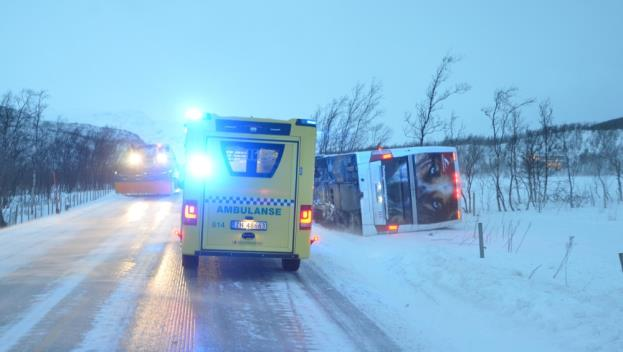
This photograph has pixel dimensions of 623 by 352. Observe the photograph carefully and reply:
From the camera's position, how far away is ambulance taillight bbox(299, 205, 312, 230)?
9.77 meters

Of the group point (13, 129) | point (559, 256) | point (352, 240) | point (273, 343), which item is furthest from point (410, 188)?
point (13, 129)

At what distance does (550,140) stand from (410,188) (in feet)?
34.4

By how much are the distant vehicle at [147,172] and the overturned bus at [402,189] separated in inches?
804

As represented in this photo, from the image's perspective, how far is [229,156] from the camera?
9586 mm

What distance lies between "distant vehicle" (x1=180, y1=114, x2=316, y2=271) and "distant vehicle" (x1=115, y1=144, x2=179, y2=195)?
2412cm

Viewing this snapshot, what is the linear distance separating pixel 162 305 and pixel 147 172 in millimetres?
27060

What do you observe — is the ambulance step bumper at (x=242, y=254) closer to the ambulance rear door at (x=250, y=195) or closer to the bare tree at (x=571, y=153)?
the ambulance rear door at (x=250, y=195)

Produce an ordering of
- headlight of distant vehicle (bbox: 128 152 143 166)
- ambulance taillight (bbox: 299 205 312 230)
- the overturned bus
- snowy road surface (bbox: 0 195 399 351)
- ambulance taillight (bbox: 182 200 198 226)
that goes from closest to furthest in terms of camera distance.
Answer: snowy road surface (bbox: 0 195 399 351) < ambulance taillight (bbox: 182 200 198 226) < ambulance taillight (bbox: 299 205 312 230) < the overturned bus < headlight of distant vehicle (bbox: 128 152 143 166)

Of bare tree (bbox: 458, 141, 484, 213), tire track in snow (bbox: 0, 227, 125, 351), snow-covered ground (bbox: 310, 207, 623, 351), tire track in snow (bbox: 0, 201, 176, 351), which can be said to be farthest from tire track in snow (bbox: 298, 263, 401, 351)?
bare tree (bbox: 458, 141, 484, 213)

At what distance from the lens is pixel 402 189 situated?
14.6 m

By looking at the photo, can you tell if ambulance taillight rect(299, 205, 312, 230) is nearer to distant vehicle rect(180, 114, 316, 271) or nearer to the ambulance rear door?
distant vehicle rect(180, 114, 316, 271)

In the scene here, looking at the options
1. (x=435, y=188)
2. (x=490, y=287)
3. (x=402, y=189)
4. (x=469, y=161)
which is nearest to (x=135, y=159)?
(x=469, y=161)

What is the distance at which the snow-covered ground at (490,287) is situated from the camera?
239 inches

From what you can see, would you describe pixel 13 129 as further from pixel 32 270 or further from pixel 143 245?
pixel 32 270
